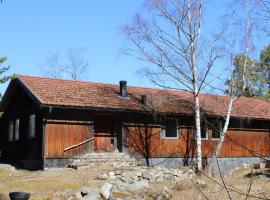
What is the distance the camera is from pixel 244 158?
29.4 meters

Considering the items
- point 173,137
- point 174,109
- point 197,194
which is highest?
point 174,109

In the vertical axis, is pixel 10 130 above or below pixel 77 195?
above

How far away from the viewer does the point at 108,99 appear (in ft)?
82.5

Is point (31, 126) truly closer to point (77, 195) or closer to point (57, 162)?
point (57, 162)

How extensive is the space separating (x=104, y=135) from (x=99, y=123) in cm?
72

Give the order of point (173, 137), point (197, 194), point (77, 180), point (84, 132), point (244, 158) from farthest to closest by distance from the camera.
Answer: point (244, 158) < point (173, 137) < point (84, 132) < point (77, 180) < point (197, 194)

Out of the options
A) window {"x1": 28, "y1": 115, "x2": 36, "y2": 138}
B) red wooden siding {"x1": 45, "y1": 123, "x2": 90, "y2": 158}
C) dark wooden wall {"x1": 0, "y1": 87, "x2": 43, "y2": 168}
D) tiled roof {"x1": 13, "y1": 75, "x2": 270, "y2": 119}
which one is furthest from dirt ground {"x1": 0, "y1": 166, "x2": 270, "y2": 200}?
tiled roof {"x1": 13, "y1": 75, "x2": 270, "y2": 119}

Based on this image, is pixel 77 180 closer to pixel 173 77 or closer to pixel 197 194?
pixel 197 194

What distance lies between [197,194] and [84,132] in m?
11.1

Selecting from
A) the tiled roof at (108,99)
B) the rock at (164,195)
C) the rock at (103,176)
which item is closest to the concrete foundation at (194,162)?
the tiled roof at (108,99)

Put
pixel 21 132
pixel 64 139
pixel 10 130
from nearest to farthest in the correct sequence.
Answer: pixel 64 139 < pixel 21 132 < pixel 10 130

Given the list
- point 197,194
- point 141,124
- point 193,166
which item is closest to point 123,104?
point 141,124

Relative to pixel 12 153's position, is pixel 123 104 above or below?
above

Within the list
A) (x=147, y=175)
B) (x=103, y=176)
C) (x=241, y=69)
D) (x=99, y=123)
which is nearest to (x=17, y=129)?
(x=99, y=123)
